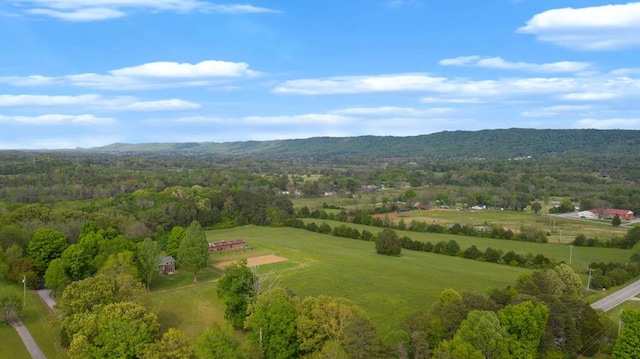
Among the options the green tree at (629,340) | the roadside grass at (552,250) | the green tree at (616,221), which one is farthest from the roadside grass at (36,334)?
the green tree at (616,221)

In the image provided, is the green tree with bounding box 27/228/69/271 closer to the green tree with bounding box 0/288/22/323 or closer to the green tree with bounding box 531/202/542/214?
the green tree with bounding box 0/288/22/323

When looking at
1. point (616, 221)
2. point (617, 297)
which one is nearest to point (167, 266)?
point (617, 297)

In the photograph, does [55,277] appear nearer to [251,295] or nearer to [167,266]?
[167,266]

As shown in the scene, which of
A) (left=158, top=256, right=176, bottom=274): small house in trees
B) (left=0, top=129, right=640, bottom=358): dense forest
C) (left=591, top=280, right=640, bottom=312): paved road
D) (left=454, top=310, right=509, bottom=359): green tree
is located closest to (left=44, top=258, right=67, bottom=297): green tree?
(left=0, top=129, right=640, bottom=358): dense forest

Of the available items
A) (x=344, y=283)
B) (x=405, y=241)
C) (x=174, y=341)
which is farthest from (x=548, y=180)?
(x=174, y=341)

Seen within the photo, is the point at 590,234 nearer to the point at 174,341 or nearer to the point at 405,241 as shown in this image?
the point at 405,241

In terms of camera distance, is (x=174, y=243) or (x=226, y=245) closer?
(x=174, y=243)
